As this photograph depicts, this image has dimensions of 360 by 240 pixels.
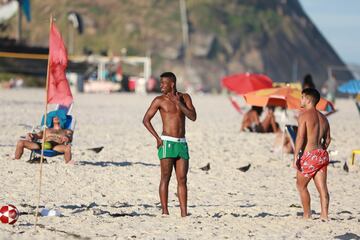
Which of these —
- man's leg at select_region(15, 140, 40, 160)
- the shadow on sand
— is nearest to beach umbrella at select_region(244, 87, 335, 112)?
the shadow on sand

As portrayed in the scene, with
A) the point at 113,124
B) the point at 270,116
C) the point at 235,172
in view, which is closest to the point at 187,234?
the point at 235,172

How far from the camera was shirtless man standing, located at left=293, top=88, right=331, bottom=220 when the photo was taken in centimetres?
889

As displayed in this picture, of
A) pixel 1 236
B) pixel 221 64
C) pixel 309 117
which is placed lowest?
pixel 1 236

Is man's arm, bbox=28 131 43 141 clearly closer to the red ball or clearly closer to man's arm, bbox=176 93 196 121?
man's arm, bbox=176 93 196 121

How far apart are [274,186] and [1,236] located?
5183mm

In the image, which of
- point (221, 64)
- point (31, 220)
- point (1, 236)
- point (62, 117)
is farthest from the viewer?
point (221, 64)

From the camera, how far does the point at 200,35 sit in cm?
11325

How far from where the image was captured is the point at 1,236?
7.58 metres

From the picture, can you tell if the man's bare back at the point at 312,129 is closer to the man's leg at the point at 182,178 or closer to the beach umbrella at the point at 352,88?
the man's leg at the point at 182,178

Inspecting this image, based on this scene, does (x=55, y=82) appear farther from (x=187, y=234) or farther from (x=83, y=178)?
(x=83, y=178)

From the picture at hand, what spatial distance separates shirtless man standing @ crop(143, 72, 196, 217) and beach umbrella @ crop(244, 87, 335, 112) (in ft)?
20.3

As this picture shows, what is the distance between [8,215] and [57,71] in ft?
4.69

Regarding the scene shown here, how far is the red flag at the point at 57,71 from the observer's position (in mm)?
8508

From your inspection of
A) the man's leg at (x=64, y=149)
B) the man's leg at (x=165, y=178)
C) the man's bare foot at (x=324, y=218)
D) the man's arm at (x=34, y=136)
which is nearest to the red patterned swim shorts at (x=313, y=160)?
the man's bare foot at (x=324, y=218)
